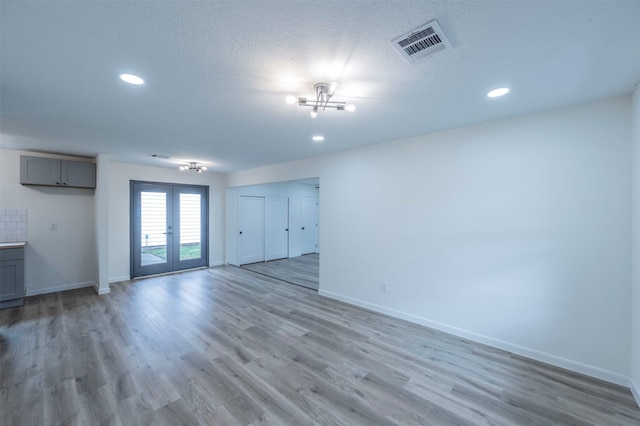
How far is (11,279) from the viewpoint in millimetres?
3938

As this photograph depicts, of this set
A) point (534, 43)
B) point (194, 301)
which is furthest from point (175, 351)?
point (534, 43)

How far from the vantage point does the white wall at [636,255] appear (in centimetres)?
207

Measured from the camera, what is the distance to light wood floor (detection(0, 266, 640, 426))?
1914 millimetres

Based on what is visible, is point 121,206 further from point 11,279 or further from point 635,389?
point 635,389

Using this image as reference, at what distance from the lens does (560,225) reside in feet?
8.23

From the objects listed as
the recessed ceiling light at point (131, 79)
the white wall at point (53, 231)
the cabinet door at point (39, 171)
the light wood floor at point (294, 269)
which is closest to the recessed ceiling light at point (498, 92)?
the recessed ceiling light at point (131, 79)

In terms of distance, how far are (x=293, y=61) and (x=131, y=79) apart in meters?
1.35

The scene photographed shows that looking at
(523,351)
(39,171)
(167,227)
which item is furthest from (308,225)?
(523,351)

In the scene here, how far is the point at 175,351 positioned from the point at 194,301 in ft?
5.30

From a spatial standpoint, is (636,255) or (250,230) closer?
(636,255)

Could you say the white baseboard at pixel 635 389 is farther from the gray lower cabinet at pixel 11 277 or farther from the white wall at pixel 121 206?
the white wall at pixel 121 206

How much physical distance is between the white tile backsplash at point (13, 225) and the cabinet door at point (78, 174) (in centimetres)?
85

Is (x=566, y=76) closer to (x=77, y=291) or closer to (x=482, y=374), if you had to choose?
(x=482, y=374)

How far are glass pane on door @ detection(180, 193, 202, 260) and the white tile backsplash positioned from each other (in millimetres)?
2600
